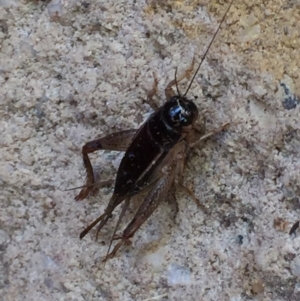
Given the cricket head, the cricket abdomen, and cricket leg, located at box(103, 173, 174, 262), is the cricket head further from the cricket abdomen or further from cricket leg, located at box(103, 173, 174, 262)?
cricket leg, located at box(103, 173, 174, 262)

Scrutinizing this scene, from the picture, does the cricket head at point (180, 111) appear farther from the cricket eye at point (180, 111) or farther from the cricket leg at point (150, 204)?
the cricket leg at point (150, 204)

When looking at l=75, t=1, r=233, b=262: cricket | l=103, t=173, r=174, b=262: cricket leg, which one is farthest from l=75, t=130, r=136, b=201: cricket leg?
l=103, t=173, r=174, b=262: cricket leg

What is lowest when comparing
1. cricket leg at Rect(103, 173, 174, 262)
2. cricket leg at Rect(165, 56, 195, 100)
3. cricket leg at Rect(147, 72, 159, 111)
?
cricket leg at Rect(103, 173, 174, 262)

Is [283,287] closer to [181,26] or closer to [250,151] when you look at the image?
[250,151]

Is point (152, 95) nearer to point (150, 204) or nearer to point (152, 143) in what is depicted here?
point (152, 143)

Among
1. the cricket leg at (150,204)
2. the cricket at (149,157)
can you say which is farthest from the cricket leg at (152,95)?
the cricket leg at (150,204)

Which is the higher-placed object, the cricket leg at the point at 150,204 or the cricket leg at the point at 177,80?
the cricket leg at the point at 177,80
